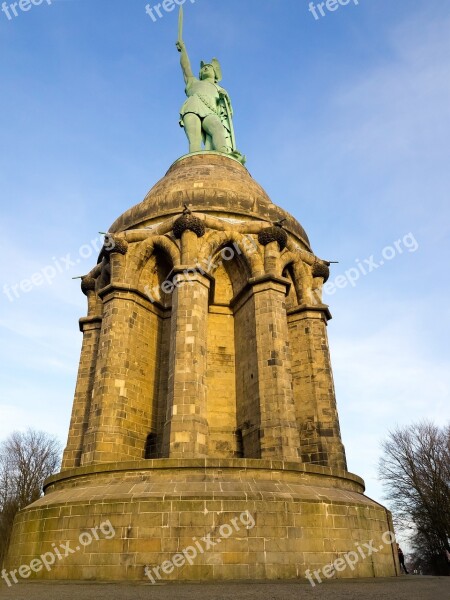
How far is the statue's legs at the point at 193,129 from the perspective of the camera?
24.1 m

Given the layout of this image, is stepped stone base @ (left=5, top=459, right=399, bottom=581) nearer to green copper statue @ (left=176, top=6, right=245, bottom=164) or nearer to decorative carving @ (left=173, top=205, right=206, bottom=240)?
decorative carving @ (left=173, top=205, right=206, bottom=240)

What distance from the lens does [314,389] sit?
15438 mm

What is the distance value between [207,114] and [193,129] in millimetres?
1471

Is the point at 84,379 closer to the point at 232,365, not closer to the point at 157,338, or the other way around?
the point at 157,338

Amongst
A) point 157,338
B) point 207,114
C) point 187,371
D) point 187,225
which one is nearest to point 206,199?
point 187,225

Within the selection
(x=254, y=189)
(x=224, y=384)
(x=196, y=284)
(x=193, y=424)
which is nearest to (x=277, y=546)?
(x=193, y=424)

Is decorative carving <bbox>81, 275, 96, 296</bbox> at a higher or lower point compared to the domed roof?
lower

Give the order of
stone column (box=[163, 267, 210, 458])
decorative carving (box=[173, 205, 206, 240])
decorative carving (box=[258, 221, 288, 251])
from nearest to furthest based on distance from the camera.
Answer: stone column (box=[163, 267, 210, 458])
decorative carving (box=[173, 205, 206, 240])
decorative carving (box=[258, 221, 288, 251])

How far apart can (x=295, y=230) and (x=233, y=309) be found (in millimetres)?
4435

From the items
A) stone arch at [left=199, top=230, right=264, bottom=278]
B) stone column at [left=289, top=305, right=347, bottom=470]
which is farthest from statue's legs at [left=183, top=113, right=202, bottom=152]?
stone column at [left=289, top=305, right=347, bottom=470]

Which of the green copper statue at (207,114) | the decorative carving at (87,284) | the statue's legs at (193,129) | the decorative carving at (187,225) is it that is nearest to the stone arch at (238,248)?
the decorative carving at (187,225)

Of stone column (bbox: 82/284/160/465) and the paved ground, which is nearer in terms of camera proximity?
the paved ground

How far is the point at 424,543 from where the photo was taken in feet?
127

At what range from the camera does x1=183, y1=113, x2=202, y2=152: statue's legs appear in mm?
24125
